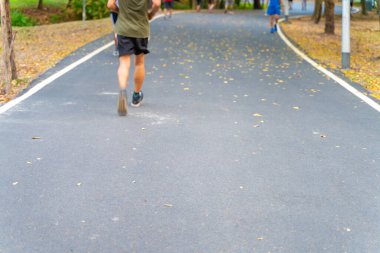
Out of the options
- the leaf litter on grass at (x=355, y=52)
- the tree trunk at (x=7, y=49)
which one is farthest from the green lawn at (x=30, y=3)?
the tree trunk at (x=7, y=49)

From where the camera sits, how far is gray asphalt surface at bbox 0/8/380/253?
4680mm

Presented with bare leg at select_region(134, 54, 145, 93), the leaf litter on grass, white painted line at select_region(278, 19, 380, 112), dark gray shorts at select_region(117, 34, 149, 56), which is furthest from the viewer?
the leaf litter on grass

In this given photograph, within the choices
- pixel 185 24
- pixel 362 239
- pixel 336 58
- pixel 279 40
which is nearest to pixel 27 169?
pixel 362 239

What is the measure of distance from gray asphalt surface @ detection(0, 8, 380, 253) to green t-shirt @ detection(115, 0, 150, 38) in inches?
38.7

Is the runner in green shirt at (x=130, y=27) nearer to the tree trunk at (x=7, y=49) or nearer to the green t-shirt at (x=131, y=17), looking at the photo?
the green t-shirt at (x=131, y=17)

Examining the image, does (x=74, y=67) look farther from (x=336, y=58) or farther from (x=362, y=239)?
(x=362, y=239)

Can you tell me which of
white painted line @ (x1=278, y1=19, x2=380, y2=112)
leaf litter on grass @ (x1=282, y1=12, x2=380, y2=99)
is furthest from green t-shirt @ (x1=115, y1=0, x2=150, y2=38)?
leaf litter on grass @ (x1=282, y1=12, x2=380, y2=99)

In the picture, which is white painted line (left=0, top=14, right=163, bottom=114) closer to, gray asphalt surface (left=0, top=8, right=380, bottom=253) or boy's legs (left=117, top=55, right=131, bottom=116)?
gray asphalt surface (left=0, top=8, right=380, bottom=253)

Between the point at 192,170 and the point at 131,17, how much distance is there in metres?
3.09

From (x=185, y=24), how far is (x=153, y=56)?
11.4m

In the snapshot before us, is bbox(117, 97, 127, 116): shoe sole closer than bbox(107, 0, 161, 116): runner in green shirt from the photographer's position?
Yes

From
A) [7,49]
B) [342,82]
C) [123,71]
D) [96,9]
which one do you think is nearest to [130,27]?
[123,71]

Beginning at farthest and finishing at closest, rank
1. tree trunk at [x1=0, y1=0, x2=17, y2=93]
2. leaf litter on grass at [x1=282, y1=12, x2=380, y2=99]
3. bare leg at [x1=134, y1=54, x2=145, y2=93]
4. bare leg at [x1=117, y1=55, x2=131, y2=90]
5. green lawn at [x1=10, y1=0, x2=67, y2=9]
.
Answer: green lawn at [x1=10, y1=0, x2=67, y2=9]
leaf litter on grass at [x1=282, y1=12, x2=380, y2=99]
tree trunk at [x1=0, y1=0, x2=17, y2=93]
bare leg at [x1=134, y1=54, x2=145, y2=93]
bare leg at [x1=117, y1=55, x2=131, y2=90]

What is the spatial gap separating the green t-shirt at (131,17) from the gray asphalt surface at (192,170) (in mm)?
983
